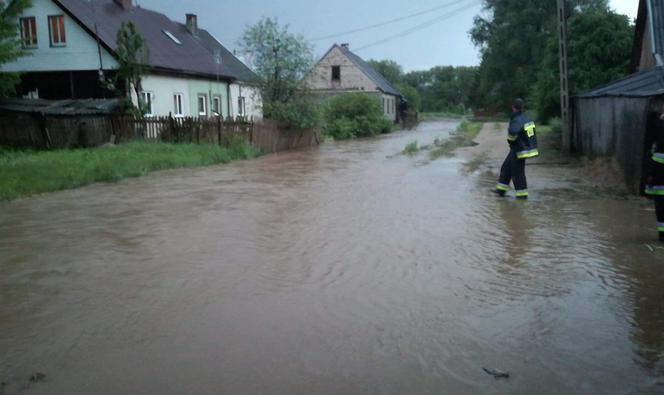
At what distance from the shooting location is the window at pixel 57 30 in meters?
24.6

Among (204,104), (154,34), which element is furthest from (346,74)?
(154,34)

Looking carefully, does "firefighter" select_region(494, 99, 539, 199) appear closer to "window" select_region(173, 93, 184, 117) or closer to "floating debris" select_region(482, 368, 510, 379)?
"floating debris" select_region(482, 368, 510, 379)

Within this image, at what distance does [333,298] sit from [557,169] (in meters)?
12.3

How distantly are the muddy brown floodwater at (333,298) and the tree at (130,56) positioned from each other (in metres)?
12.6

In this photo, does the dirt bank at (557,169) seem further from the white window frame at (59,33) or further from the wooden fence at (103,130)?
the white window frame at (59,33)

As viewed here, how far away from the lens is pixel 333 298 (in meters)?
5.77

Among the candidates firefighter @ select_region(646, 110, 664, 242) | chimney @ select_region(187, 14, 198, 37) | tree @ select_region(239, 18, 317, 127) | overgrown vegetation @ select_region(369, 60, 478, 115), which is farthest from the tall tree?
overgrown vegetation @ select_region(369, 60, 478, 115)

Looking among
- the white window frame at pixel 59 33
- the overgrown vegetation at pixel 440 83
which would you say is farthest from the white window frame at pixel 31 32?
the overgrown vegetation at pixel 440 83

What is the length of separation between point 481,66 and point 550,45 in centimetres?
3810

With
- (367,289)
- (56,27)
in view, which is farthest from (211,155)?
(367,289)

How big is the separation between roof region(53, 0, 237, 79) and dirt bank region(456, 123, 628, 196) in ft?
43.0

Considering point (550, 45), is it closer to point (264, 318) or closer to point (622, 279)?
point (622, 279)

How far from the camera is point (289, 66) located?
2669 cm

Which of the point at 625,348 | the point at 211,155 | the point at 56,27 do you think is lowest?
the point at 625,348
